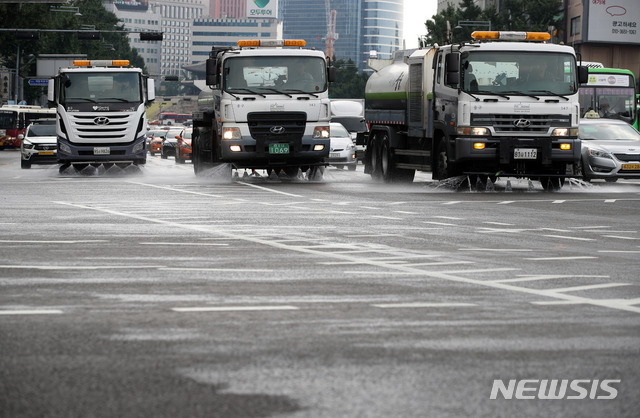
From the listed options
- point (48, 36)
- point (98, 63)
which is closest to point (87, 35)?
point (98, 63)

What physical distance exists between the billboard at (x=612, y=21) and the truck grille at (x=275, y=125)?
62.0 meters

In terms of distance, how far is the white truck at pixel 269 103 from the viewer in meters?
29.4

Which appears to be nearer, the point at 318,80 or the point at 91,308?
the point at 91,308

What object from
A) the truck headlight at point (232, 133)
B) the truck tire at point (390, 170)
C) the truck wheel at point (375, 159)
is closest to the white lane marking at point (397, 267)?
the truck headlight at point (232, 133)

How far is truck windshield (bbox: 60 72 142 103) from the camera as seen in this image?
35000mm

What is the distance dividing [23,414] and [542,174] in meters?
22.0

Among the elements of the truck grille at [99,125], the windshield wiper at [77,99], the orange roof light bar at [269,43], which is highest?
the orange roof light bar at [269,43]

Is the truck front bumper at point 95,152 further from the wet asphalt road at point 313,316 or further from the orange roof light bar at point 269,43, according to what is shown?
the wet asphalt road at point 313,316

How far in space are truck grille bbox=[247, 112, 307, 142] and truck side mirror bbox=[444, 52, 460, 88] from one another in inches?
187

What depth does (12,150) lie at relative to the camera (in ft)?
274

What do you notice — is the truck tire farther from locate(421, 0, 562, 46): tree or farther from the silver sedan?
locate(421, 0, 562, 46): tree

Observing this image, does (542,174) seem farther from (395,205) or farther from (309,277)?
(309,277)

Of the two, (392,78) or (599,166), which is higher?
(392,78)

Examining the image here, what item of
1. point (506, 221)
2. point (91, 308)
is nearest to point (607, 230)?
point (506, 221)
